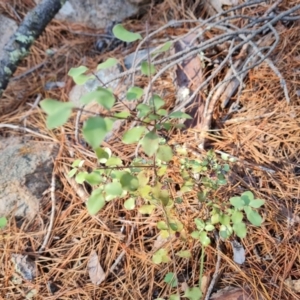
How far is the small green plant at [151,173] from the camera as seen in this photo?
2.49 feet

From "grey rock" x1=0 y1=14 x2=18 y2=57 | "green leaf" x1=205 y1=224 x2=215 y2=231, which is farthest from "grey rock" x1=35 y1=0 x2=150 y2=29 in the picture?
"green leaf" x1=205 y1=224 x2=215 y2=231

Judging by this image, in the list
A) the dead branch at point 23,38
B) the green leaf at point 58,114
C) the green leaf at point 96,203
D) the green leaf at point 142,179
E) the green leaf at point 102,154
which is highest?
the green leaf at point 58,114

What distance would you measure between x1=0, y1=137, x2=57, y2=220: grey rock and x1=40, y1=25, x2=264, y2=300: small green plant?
39 cm

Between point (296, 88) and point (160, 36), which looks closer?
point (296, 88)

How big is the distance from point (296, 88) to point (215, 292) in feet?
2.87

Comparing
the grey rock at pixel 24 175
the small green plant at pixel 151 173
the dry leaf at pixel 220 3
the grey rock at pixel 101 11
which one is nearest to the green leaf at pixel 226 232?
the small green plant at pixel 151 173

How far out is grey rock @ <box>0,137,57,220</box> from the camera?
1.53 metres

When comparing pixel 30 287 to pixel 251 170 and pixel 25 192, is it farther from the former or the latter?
pixel 251 170

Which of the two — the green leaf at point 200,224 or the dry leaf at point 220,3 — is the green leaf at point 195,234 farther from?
the dry leaf at point 220,3

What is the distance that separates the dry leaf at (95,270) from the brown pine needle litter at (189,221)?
1 centimetres

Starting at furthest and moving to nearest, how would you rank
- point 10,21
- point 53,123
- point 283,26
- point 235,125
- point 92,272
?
point 10,21 → point 283,26 → point 235,125 → point 92,272 → point 53,123

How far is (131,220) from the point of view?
143 cm

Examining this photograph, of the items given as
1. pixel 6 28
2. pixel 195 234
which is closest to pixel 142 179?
pixel 195 234

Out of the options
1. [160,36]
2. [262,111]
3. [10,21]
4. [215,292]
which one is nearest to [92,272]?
[215,292]
